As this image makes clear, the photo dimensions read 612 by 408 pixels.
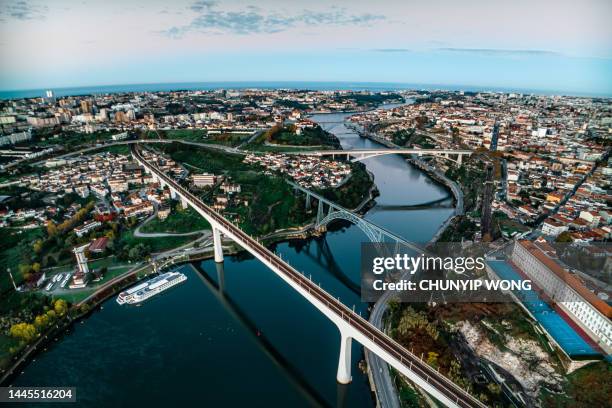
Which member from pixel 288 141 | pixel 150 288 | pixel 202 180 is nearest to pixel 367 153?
pixel 288 141

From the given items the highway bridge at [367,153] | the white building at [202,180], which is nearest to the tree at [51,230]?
the white building at [202,180]

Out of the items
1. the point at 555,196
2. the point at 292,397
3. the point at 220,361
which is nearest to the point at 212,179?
the point at 220,361

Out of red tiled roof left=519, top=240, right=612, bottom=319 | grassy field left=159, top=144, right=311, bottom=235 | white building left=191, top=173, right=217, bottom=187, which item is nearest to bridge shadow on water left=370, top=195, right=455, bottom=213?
grassy field left=159, top=144, right=311, bottom=235

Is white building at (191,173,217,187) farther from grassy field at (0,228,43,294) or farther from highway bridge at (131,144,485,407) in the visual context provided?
highway bridge at (131,144,485,407)

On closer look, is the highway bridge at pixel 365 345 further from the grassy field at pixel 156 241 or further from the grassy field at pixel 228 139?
the grassy field at pixel 228 139

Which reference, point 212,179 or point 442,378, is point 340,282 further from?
point 212,179

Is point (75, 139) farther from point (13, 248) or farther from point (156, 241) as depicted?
point (156, 241)
